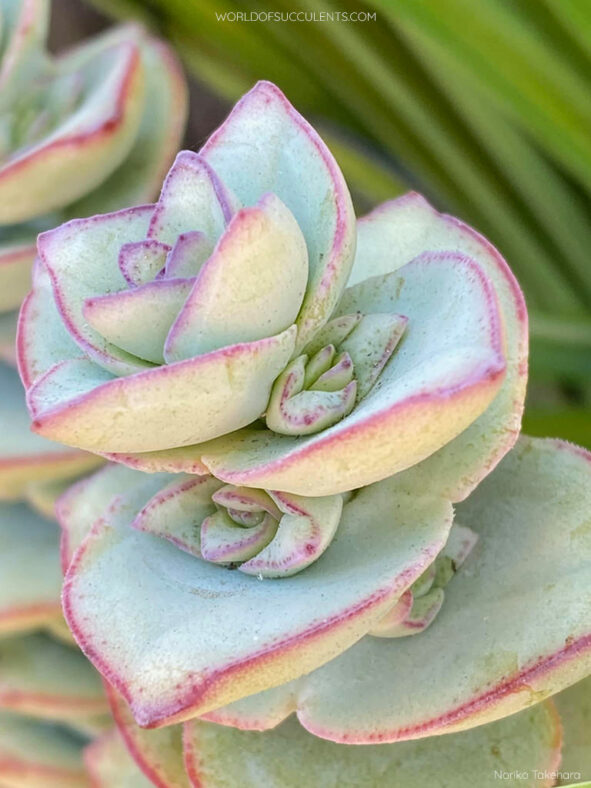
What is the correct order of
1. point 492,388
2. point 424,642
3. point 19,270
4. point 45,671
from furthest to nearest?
1. point 45,671
2. point 19,270
3. point 424,642
4. point 492,388

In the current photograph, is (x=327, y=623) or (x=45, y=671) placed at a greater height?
(x=327, y=623)

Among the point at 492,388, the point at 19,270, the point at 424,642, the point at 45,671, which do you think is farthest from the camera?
the point at 45,671

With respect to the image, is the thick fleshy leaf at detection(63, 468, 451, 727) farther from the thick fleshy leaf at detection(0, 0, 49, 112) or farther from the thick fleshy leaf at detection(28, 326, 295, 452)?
the thick fleshy leaf at detection(0, 0, 49, 112)

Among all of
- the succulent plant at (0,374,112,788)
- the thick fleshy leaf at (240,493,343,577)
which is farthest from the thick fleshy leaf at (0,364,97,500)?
the thick fleshy leaf at (240,493,343,577)

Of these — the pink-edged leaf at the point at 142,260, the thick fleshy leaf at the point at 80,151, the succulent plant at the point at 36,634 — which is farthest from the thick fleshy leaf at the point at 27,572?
the pink-edged leaf at the point at 142,260

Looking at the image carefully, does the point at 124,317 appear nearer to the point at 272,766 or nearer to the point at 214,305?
the point at 214,305

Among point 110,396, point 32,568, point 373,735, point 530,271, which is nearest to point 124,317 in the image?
point 110,396
